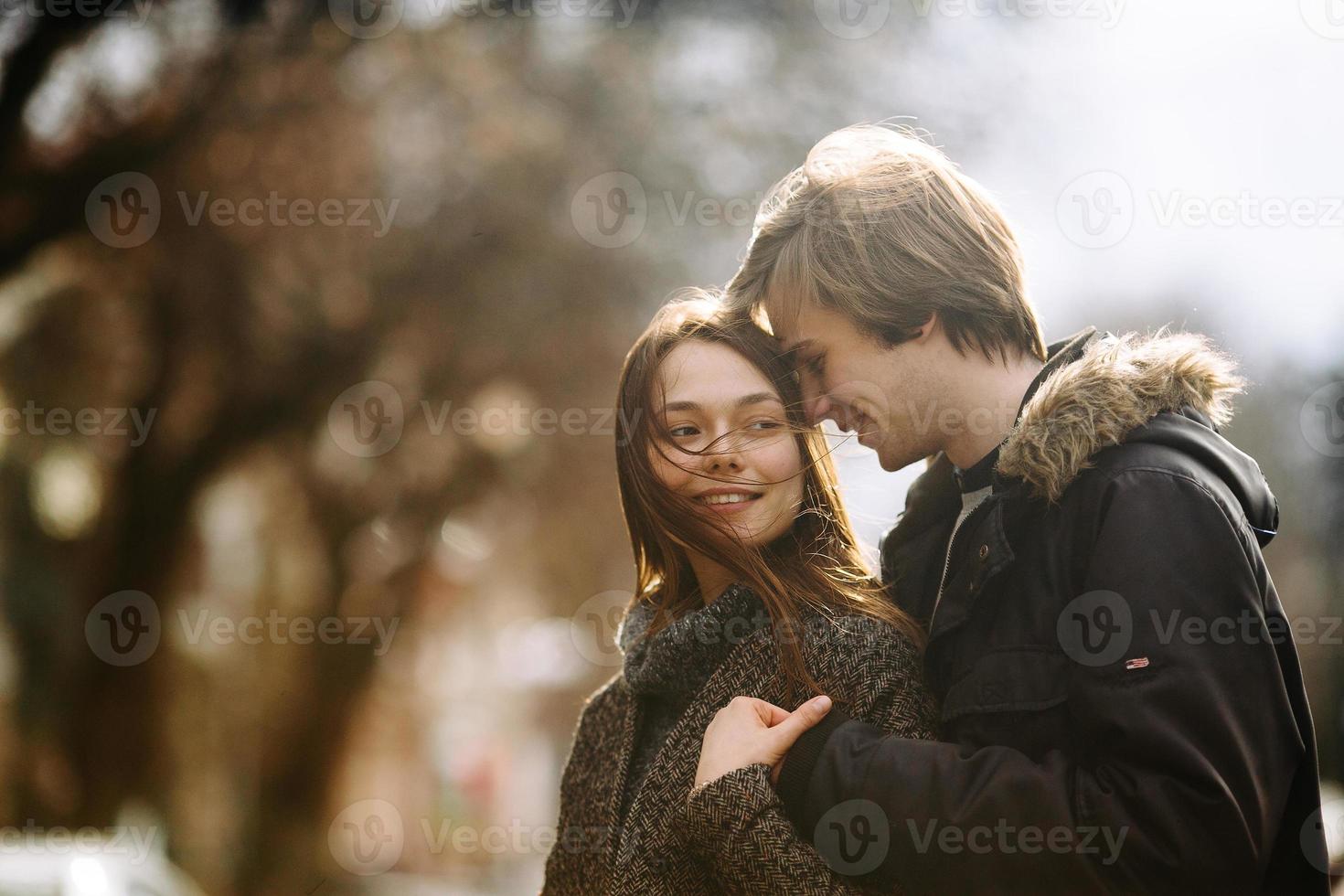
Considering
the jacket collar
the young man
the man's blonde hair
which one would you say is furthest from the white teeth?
the jacket collar

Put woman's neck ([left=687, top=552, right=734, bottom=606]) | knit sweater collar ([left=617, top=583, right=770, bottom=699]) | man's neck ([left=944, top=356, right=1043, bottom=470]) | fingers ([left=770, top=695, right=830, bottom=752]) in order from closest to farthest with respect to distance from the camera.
Answer: fingers ([left=770, top=695, right=830, bottom=752]) → man's neck ([left=944, top=356, right=1043, bottom=470]) → knit sweater collar ([left=617, top=583, right=770, bottom=699]) → woman's neck ([left=687, top=552, right=734, bottom=606])

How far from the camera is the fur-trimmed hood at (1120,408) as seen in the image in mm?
2449

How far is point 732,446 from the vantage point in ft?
9.83

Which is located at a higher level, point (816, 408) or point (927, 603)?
point (816, 408)

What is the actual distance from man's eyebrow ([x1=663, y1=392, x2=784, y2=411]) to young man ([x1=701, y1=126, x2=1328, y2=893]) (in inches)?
4.4

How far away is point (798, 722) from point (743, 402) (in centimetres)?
82

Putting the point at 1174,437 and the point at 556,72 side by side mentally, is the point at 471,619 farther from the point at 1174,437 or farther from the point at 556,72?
the point at 1174,437

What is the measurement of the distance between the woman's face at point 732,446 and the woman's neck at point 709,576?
0.15 m

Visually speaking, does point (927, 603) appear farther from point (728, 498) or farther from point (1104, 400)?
point (1104, 400)

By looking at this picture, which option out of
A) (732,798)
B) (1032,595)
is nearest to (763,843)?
(732,798)

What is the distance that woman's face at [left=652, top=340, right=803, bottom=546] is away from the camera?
9.86 feet

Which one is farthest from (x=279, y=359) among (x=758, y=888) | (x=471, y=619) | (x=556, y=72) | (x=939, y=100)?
(x=471, y=619)

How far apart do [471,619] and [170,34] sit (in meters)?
16.3

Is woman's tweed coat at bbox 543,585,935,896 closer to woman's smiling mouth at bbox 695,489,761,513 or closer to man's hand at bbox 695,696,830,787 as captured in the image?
man's hand at bbox 695,696,830,787
